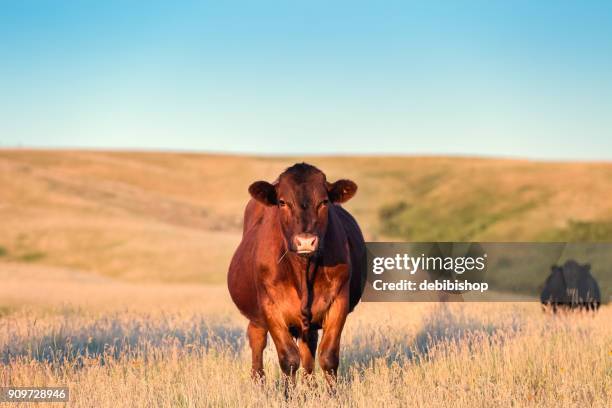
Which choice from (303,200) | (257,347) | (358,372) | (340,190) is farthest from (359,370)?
(303,200)

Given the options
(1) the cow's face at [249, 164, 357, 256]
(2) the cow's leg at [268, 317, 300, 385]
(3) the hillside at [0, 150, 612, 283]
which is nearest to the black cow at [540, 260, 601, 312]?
(2) the cow's leg at [268, 317, 300, 385]

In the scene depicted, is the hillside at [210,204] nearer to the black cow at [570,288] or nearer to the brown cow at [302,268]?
the black cow at [570,288]

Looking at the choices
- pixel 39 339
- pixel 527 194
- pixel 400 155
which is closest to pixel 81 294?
pixel 39 339

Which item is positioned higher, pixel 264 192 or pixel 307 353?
pixel 264 192

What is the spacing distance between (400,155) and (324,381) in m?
122

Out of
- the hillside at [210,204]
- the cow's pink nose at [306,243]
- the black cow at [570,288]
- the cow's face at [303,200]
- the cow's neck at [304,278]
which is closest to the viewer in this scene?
the cow's pink nose at [306,243]

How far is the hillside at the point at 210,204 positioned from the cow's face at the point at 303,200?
3204 cm

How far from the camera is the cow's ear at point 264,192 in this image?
8344 millimetres

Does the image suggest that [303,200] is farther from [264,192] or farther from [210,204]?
[210,204]

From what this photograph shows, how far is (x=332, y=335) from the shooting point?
8414 millimetres

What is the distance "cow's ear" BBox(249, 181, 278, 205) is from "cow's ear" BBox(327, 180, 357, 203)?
0.54 metres

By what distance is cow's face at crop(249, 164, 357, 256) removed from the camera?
7.74 m

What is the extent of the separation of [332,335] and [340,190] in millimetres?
1393

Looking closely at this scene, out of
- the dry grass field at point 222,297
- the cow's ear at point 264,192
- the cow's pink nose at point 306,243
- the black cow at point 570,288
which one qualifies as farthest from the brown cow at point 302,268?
the black cow at point 570,288
